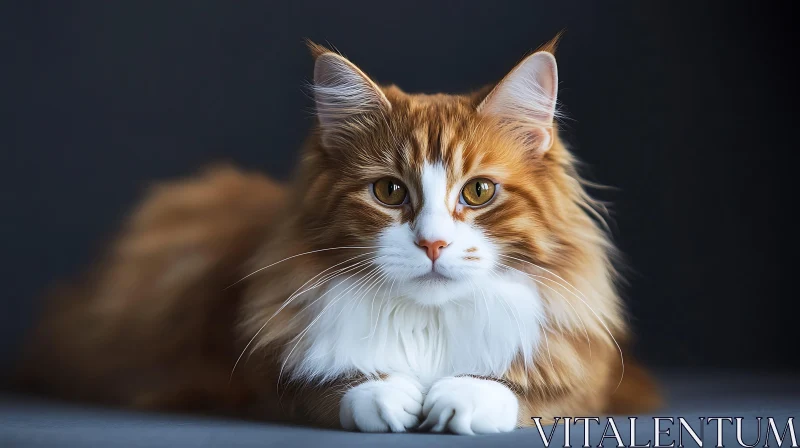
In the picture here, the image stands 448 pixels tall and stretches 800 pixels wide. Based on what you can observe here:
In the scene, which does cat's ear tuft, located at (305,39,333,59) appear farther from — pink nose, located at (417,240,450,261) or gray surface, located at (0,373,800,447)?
gray surface, located at (0,373,800,447)

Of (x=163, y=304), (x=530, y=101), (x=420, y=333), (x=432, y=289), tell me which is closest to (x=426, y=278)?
(x=432, y=289)

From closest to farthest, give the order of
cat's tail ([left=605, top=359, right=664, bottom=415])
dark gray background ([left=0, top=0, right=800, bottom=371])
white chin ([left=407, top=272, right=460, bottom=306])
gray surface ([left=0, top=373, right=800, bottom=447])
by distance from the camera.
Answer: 1. gray surface ([left=0, top=373, right=800, bottom=447])
2. white chin ([left=407, top=272, right=460, bottom=306])
3. cat's tail ([left=605, top=359, right=664, bottom=415])
4. dark gray background ([left=0, top=0, right=800, bottom=371])

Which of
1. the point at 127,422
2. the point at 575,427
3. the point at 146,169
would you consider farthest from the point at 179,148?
the point at 575,427

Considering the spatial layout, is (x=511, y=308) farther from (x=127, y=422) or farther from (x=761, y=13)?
(x=761, y=13)

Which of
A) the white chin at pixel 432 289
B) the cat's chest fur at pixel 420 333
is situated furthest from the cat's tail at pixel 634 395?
the white chin at pixel 432 289

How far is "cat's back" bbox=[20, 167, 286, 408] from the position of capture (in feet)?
9.44

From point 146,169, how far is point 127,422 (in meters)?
1.55

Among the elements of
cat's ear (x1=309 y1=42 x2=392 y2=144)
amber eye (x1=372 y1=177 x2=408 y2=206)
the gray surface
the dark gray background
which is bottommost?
the gray surface

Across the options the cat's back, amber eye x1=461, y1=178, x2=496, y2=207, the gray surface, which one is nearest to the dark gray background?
the cat's back

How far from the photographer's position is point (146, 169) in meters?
3.92

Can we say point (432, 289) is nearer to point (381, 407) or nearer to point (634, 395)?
point (381, 407)

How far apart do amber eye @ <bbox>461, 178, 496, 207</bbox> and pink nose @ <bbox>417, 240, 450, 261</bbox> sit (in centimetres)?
18

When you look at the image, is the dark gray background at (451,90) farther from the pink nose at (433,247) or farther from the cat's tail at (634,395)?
the pink nose at (433,247)

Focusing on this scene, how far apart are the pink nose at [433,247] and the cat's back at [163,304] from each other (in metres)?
0.65
